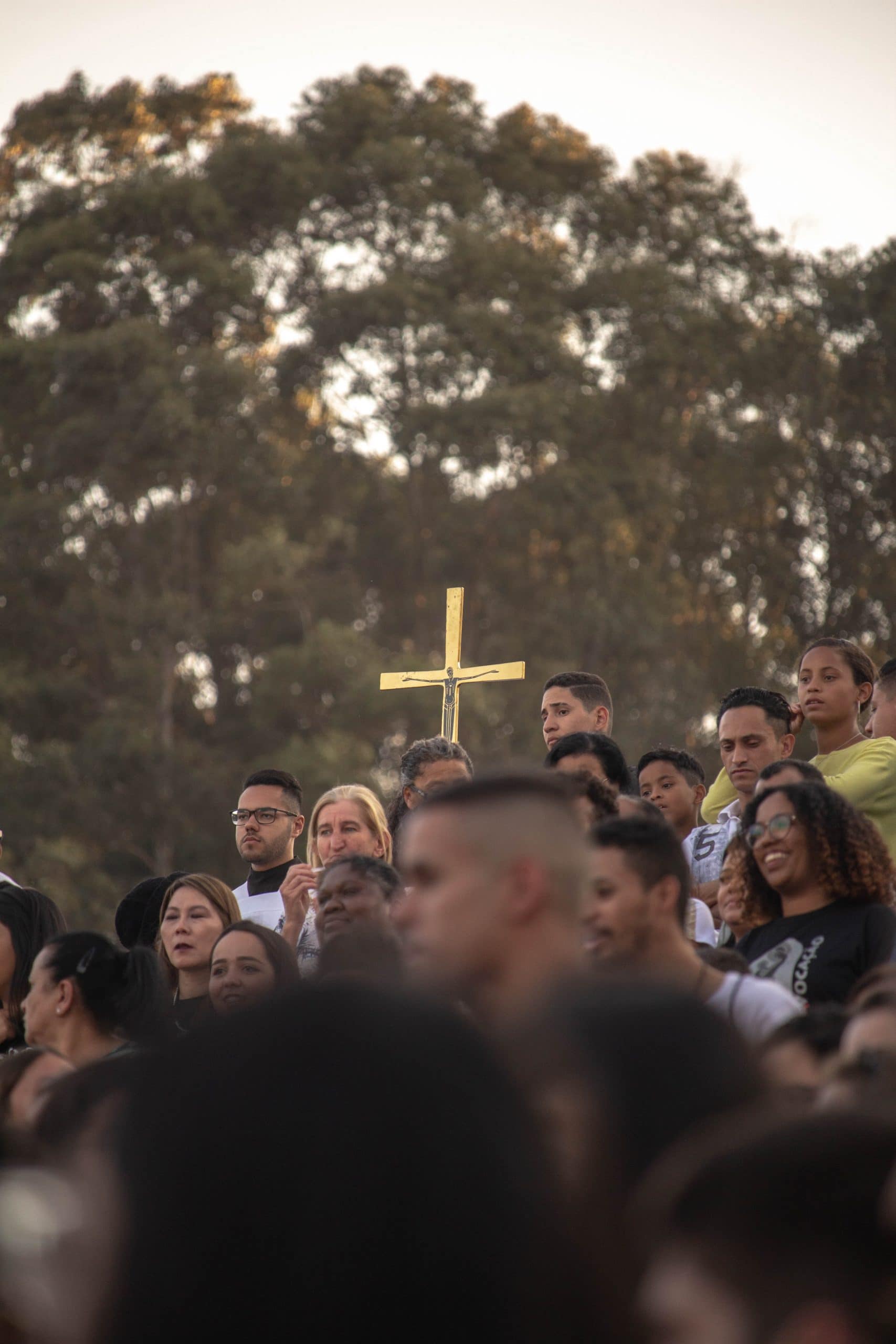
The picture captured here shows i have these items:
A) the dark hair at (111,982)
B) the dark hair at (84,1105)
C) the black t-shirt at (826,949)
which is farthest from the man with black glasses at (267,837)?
the dark hair at (84,1105)

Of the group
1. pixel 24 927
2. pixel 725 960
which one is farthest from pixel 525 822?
pixel 24 927

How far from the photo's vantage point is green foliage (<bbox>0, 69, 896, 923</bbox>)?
1008 inches

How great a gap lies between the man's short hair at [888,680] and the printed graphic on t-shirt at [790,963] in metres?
2.24

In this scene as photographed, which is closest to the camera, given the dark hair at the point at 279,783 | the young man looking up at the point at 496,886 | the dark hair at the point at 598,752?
the young man looking up at the point at 496,886

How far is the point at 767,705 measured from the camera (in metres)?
6.63

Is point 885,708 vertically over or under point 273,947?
over

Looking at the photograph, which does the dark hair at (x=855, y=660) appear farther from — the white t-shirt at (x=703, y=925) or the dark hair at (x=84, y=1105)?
the dark hair at (x=84, y=1105)

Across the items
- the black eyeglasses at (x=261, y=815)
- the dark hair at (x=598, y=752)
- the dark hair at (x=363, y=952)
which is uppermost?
the dark hair at (x=598, y=752)

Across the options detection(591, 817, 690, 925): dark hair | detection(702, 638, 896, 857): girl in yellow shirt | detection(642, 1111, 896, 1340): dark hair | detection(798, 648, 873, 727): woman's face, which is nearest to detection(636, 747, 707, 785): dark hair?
detection(702, 638, 896, 857): girl in yellow shirt

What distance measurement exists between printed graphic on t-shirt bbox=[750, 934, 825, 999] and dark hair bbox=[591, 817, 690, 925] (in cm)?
45

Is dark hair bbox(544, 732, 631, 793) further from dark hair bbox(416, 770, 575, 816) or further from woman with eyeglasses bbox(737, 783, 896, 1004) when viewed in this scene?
dark hair bbox(416, 770, 575, 816)

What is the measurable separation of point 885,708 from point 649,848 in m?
2.81

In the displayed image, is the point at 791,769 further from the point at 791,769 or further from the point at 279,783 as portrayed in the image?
the point at 279,783

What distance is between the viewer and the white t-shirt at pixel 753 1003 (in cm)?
376
